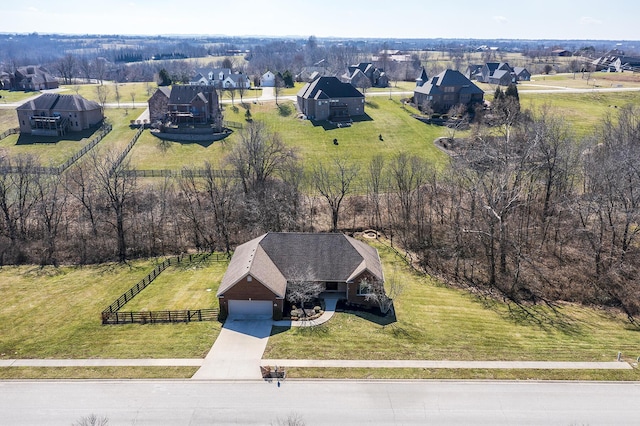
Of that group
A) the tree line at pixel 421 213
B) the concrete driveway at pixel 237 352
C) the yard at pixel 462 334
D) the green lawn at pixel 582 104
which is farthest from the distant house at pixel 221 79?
the yard at pixel 462 334

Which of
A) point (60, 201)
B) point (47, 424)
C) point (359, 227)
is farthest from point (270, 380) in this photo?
point (60, 201)

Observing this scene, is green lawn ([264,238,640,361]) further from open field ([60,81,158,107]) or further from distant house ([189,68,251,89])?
distant house ([189,68,251,89])

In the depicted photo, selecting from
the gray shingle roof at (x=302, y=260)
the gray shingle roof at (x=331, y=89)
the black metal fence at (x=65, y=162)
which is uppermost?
the gray shingle roof at (x=331, y=89)

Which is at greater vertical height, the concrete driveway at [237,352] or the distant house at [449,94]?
the distant house at [449,94]

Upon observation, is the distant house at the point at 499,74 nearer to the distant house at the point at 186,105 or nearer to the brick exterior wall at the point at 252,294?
the distant house at the point at 186,105

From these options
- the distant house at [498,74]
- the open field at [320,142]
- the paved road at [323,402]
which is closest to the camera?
the paved road at [323,402]

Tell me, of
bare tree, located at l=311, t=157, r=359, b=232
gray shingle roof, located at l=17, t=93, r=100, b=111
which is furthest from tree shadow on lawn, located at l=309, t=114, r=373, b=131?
gray shingle roof, located at l=17, t=93, r=100, b=111

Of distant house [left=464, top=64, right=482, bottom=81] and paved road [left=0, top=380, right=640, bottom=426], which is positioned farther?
distant house [left=464, top=64, right=482, bottom=81]
